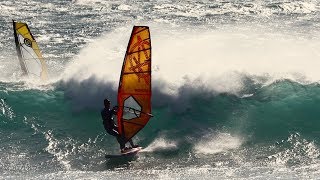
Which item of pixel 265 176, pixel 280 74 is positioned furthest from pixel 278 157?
pixel 280 74

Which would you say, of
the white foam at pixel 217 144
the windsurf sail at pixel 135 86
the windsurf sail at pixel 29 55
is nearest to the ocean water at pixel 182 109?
the white foam at pixel 217 144

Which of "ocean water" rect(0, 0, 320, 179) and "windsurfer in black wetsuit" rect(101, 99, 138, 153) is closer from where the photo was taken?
"ocean water" rect(0, 0, 320, 179)

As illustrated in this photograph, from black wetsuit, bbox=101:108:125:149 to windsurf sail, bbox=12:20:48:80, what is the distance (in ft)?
18.7

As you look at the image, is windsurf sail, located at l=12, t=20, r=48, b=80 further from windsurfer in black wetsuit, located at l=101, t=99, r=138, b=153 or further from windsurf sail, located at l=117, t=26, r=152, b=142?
windsurf sail, located at l=117, t=26, r=152, b=142

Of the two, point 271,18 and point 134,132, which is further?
point 271,18

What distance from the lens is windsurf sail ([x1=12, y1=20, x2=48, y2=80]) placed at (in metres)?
18.3

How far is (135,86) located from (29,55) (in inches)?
265

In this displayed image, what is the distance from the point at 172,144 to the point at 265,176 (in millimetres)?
2906

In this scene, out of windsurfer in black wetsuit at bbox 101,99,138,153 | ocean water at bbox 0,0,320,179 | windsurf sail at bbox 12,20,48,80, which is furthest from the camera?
windsurf sail at bbox 12,20,48,80

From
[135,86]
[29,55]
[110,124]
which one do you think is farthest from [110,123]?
[29,55]

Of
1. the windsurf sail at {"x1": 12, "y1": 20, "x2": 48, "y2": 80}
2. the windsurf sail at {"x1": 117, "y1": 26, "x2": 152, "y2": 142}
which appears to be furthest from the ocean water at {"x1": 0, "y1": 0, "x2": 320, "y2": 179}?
the windsurf sail at {"x1": 117, "y1": 26, "x2": 152, "y2": 142}

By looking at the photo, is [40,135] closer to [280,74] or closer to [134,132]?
[134,132]

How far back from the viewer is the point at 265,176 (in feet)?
39.0

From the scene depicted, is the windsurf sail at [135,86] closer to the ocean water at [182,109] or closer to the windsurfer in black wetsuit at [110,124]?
the windsurfer in black wetsuit at [110,124]
